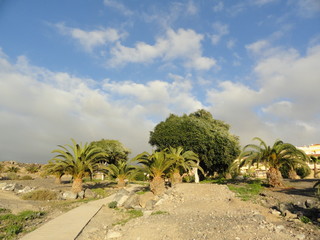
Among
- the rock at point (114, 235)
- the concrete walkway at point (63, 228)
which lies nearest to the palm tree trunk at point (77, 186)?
the concrete walkway at point (63, 228)

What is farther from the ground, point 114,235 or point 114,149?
point 114,149

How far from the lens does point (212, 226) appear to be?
24.4 ft

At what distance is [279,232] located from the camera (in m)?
6.68

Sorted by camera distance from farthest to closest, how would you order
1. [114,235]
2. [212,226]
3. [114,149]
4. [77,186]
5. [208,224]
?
1. [114,149]
2. [77,186]
3. [208,224]
4. [212,226]
5. [114,235]

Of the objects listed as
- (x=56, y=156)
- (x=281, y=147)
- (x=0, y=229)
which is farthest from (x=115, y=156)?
(x=0, y=229)

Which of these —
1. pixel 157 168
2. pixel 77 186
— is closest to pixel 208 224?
pixel 157 168

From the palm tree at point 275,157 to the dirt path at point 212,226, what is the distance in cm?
532

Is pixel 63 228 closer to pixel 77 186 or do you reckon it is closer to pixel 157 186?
pixel 157 186

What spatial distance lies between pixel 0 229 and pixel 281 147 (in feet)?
53.2

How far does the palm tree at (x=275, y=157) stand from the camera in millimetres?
15500

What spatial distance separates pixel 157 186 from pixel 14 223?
8933 mm

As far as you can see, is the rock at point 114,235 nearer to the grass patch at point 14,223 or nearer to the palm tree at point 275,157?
the grass patch at point 14,223

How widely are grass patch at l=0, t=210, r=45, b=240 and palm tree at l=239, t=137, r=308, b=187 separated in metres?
12.8

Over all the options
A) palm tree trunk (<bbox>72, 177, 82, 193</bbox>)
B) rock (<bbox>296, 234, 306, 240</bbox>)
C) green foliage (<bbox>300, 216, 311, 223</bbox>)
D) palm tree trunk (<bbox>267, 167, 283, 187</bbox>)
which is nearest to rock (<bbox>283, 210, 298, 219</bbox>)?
green foliage (<bbox>300, 216, 311, 223</bbox>)
